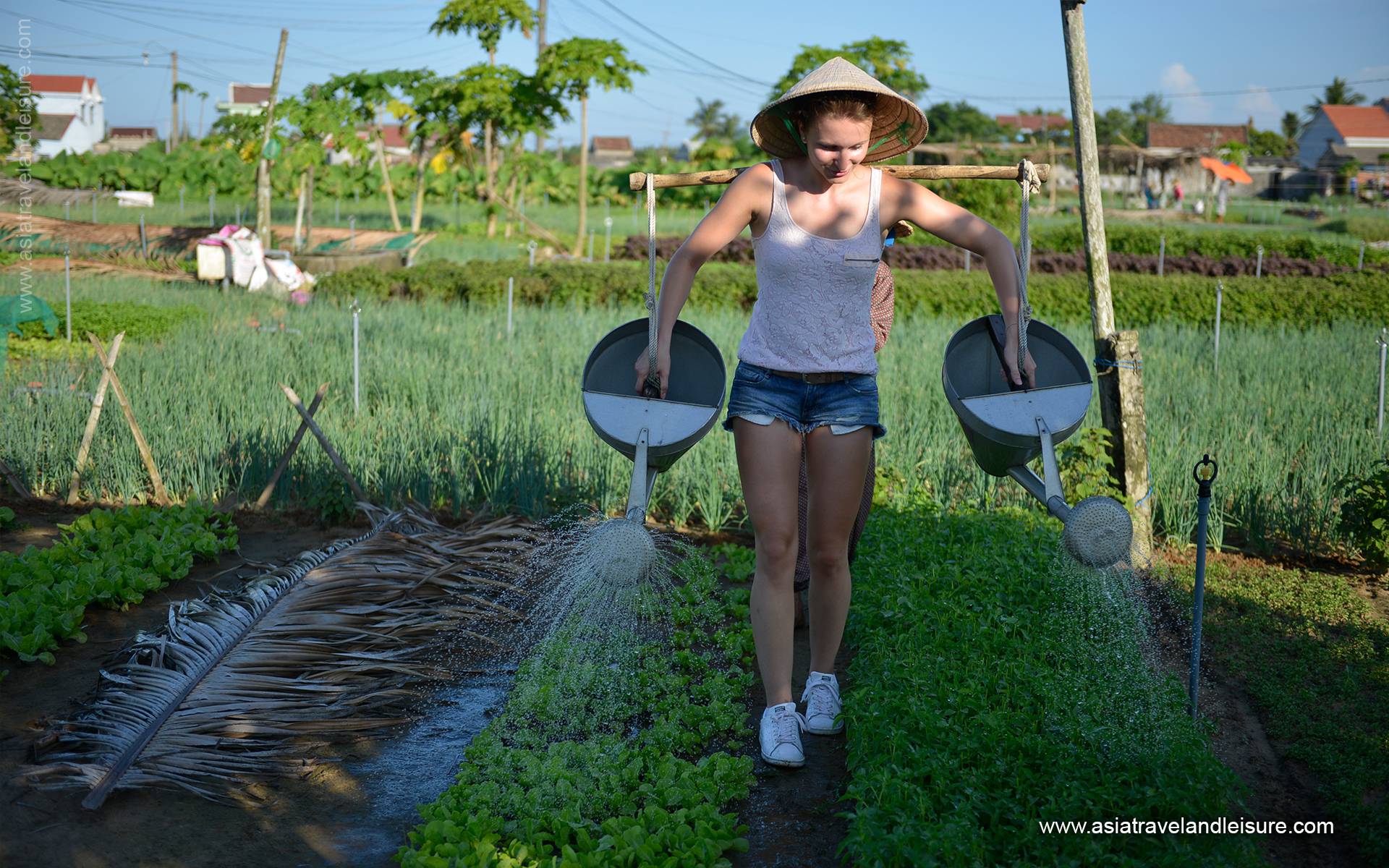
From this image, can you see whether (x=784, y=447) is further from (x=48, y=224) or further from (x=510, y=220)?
(x=510, y=220)

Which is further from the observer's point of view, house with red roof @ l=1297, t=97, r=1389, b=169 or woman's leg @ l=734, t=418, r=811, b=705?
house with red roof @ l=1297, t=97, r=1389, b=169

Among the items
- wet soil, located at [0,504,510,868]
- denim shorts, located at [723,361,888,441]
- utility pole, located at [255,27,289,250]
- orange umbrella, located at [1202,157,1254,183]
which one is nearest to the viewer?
wet soil, located at [0,504,510,868]

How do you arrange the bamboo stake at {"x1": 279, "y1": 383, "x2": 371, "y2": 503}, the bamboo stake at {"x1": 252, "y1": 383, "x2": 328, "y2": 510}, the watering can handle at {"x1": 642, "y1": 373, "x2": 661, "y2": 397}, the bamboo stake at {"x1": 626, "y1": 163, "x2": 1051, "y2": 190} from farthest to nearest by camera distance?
the bamboo stake at {"x1": 252, "y1": 383, "x2": 328, "y2": 510} < the bamboo stake at {"x1": 279, "y1": 383, "x2": 371, "y2": 503} < the bamboo stake at {"x1": 626, "y1": 163, "x2": 1051, "y2": 190} < the watering can handle at {"x1": 642, "y1": 373, "x2": 661, "y2": 397}

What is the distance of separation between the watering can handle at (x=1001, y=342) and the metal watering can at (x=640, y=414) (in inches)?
28.6

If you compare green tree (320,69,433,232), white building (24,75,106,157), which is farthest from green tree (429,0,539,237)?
white building (24,75,106,157)

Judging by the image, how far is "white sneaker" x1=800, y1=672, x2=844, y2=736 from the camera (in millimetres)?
2848

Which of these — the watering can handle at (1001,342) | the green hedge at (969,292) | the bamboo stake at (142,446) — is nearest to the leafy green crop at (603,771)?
the watering can handle at (1001,342)

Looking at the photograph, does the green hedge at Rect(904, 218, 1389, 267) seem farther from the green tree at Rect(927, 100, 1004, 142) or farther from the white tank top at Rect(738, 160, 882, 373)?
the green tree at Rect(927, 100, 1004, 142)

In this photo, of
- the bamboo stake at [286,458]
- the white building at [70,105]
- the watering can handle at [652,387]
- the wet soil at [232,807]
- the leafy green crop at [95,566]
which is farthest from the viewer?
the white building at [70,105]

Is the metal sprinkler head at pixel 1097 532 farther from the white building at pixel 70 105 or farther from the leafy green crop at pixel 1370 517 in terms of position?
the white building at pixel 70 105

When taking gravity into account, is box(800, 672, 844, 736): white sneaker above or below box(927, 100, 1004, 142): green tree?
below

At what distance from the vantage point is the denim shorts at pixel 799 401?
2621mm

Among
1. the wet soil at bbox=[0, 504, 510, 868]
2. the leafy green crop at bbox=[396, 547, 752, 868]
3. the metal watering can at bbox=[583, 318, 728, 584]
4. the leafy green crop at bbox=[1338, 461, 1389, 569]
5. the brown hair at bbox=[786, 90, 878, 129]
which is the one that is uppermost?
the brown hair at bbox=[786, 90, 878, 129]

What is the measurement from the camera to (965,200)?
19891 mm
